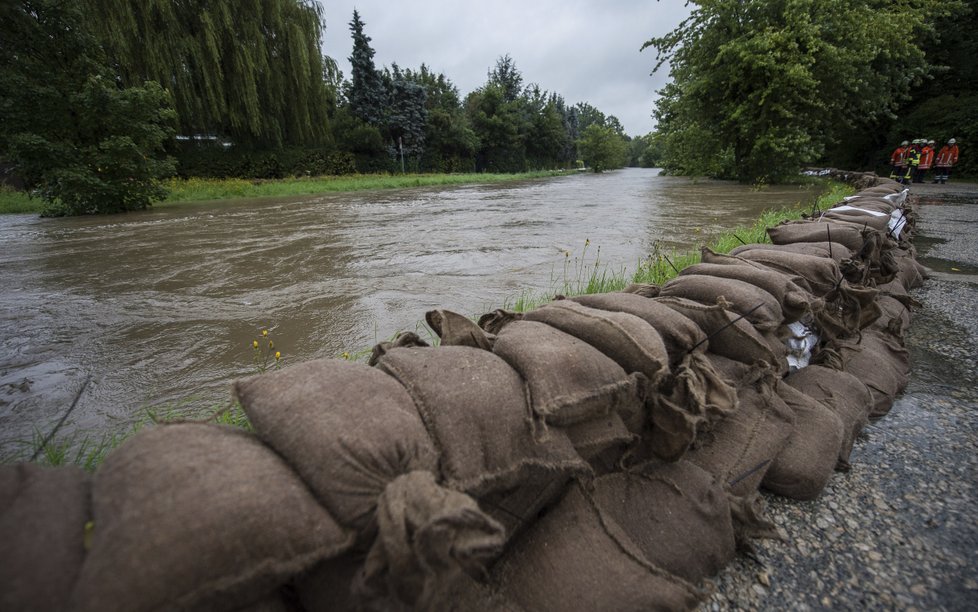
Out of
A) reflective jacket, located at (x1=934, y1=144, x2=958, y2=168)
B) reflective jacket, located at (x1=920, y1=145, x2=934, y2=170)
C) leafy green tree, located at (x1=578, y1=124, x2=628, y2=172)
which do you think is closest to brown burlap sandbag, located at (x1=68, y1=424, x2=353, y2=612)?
reflective jacket, located at (x1=920, y1=145, x2=934, y2=170)

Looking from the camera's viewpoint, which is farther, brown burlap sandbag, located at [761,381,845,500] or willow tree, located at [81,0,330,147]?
willow tree, located at [81,0,330,147]

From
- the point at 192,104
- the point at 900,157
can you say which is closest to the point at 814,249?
the point at 900,157

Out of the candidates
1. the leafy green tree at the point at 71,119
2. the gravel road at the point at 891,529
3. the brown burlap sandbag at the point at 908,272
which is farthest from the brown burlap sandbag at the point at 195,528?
the leafy green tree at the point at 71,119

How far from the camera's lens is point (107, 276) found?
4.15m

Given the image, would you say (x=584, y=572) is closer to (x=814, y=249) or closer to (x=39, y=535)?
(x=39, y=535)

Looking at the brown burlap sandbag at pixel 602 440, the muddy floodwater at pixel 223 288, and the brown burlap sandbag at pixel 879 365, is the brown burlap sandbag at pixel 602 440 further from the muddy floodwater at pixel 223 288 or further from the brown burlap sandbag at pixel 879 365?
the muddy floodwater at pixel 223 288

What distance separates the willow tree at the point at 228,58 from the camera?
14164 mm

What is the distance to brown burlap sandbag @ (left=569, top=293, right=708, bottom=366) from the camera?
1.33 m

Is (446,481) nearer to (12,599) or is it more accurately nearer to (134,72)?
(12,599)

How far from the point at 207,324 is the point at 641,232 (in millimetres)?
5063

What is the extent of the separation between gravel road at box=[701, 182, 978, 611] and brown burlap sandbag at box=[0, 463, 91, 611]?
117 cm

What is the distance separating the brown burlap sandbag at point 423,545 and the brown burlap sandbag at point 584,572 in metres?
0.31

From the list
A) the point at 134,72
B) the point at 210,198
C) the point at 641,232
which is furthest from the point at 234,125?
the point at 641,232

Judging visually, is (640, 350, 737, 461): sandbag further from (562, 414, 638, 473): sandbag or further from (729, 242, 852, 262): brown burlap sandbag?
(729, 242, 852, 262): brown burlap sandbag
